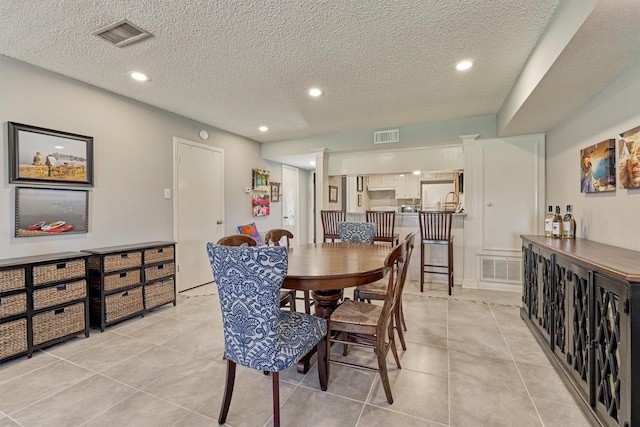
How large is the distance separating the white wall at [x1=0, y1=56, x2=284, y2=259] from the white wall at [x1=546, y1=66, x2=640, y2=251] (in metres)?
4.37

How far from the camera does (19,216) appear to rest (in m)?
2.53

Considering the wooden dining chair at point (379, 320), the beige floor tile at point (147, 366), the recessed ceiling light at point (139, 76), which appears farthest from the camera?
the recessed ceiling light at point (139, 76)

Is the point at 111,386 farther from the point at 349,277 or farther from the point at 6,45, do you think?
the point at 6,45

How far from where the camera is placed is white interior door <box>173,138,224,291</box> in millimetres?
4016

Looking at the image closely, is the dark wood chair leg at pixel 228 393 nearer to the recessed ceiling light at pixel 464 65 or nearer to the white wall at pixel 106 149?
the white wall at pixel 106 149

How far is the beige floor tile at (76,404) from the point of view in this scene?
162 centimetres

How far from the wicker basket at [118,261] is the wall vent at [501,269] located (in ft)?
13.8

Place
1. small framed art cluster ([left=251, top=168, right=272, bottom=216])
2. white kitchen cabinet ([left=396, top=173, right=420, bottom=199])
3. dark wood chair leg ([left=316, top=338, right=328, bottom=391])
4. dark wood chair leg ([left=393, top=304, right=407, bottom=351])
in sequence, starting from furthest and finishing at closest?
white kitchen cabinet ([left=396, top=173, right=420, bottom=199]), small framed art cluster ([left=251, top=168, right=272, bottom=216]), dark wood chair leg ([left=393, top=304, right=407, bottom=351]), dark wood chair leg ([left=316, top=338, right=328, bottom=391])

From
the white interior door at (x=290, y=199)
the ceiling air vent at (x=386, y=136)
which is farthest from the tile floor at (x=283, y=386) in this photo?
the white interior door at (x=290, y=199)

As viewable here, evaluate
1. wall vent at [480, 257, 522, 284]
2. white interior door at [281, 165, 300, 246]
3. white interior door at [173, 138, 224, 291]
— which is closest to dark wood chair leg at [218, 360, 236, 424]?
white interior door at [173, 138, 224, 291]

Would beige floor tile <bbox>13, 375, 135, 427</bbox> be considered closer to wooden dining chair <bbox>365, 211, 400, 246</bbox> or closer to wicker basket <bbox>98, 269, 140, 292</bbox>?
wicker basket <bbox>98, 269, 140, 292</bbox>

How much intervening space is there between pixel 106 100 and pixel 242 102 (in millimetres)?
1396

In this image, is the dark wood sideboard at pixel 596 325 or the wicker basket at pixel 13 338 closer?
the dark wood sideboard at pixel 596 325

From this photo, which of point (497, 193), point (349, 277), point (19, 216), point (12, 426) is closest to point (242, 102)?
point (19, 216)
